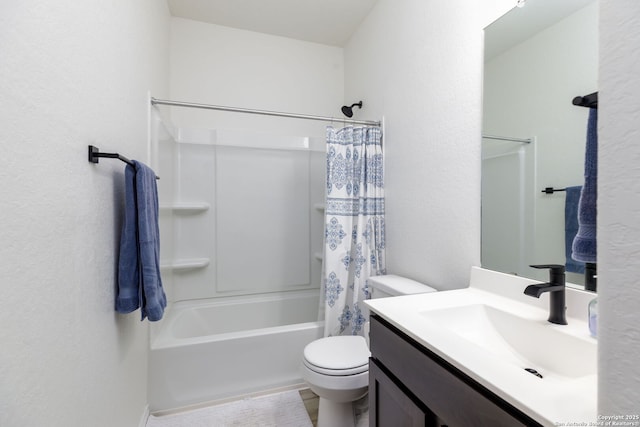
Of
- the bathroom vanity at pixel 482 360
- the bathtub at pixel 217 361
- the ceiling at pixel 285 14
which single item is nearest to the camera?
the bathroom vanity at pixel 482 360

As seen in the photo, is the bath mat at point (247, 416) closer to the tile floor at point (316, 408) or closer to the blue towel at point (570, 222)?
the tile floor at point (316, 408)

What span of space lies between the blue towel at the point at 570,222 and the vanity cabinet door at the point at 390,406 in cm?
67

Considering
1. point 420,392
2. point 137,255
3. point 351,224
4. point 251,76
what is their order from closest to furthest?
1. point 420,392
2. point 137,255
3. point 351,224
4. point 251,76

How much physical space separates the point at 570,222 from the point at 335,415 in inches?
52.7

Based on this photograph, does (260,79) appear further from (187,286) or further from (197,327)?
(197,327)

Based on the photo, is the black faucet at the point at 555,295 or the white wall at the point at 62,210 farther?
the black faucet at the point at 555,295

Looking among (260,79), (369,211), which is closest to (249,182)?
(260,79)

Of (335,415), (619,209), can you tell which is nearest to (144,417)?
(335,415)

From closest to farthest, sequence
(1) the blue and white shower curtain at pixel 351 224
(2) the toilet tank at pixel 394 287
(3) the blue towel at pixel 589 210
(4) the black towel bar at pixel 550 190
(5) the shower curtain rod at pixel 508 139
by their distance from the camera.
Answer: (3) the blue towel at pixel 589 210
(4) the black towel bar at pixel 550 190
(5) the shower curtain rod at pixel 508 139
(2) the toilet tank at pixel 394 287
(1) the blue and white shower curtain at pixel 351 224

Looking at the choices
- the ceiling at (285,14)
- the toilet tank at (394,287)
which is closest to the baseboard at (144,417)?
the toilet tank at (394,287)

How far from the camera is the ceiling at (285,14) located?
81.7 inches

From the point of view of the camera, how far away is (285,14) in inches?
86.8

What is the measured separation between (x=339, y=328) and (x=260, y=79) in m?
2.16

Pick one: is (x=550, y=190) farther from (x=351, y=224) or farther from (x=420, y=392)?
(x=351, y=224)
